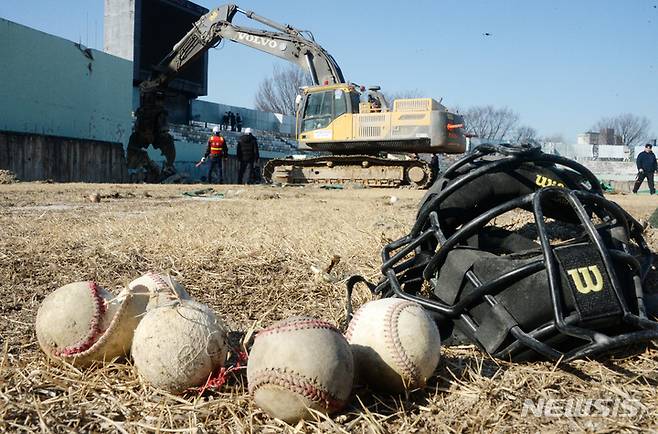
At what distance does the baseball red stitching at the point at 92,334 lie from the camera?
229 cm

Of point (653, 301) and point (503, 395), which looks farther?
point (653, 301)

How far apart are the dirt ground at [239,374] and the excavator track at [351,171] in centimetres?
1242

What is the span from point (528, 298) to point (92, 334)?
174 cm

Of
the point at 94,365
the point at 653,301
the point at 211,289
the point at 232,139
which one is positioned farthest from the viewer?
the point at 232,139

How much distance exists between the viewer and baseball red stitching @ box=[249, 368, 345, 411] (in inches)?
71.9

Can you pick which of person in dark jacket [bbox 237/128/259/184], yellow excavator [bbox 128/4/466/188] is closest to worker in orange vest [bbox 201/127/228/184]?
person in dark jacket [bbox 237/128/259/184]

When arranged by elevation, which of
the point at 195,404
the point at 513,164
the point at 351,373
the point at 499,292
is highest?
the point at 513,164

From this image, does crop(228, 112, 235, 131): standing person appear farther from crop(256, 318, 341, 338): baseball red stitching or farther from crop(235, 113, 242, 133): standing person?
crop(256, 318, 341, 338): baseball red stitching

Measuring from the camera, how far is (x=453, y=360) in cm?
242

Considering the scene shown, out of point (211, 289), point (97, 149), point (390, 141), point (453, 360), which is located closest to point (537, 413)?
point (453, 360)

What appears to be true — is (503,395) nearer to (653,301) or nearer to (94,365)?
(653,301)

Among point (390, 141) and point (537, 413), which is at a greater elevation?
point (390, 141)

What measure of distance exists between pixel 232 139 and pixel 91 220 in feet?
104

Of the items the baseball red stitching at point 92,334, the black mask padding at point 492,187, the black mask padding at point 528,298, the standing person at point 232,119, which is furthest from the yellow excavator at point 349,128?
the standing person at point 232,119
